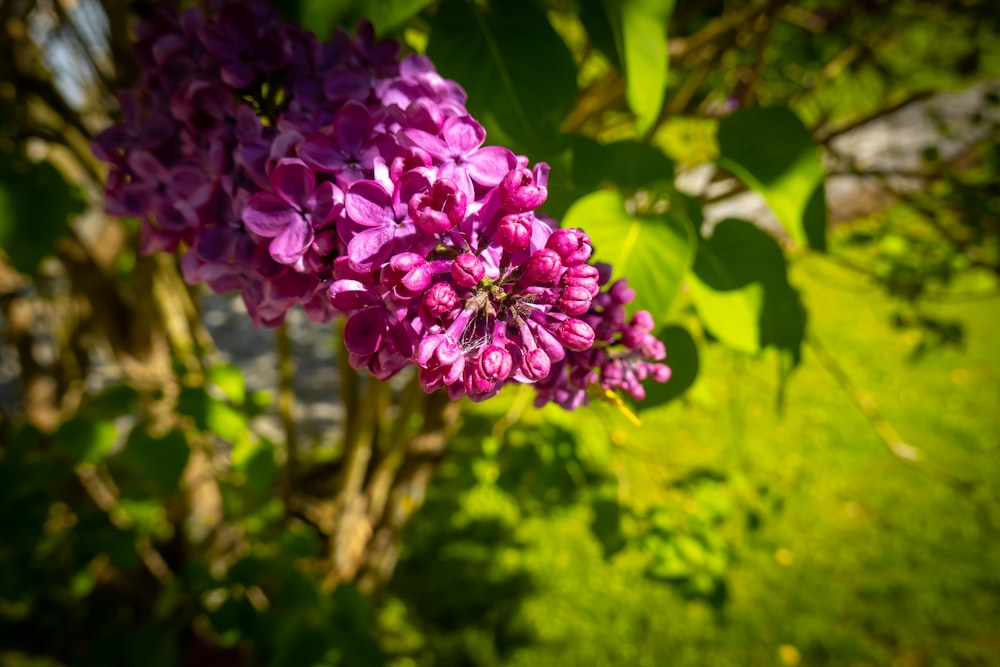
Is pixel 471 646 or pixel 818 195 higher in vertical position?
pixel 818 195

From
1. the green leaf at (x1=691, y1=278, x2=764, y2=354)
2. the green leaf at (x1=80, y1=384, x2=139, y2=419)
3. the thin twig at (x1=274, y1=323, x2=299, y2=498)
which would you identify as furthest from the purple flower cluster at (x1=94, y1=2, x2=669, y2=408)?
the thin twig at (x1=274, y1=323, x2=299, y2=498)

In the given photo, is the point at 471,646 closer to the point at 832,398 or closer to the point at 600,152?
the point at 600,152

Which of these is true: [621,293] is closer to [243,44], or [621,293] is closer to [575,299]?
[575,299]

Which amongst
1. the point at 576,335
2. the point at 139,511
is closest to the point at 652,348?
the point at 576,335

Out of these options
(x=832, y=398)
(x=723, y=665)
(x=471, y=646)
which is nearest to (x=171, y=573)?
(x=471, y=646)

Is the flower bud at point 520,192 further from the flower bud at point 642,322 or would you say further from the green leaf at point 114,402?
the green leaf at point 114,402

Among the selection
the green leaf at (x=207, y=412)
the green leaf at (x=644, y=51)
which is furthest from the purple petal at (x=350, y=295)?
the green leaf at (x=207, y=412)
